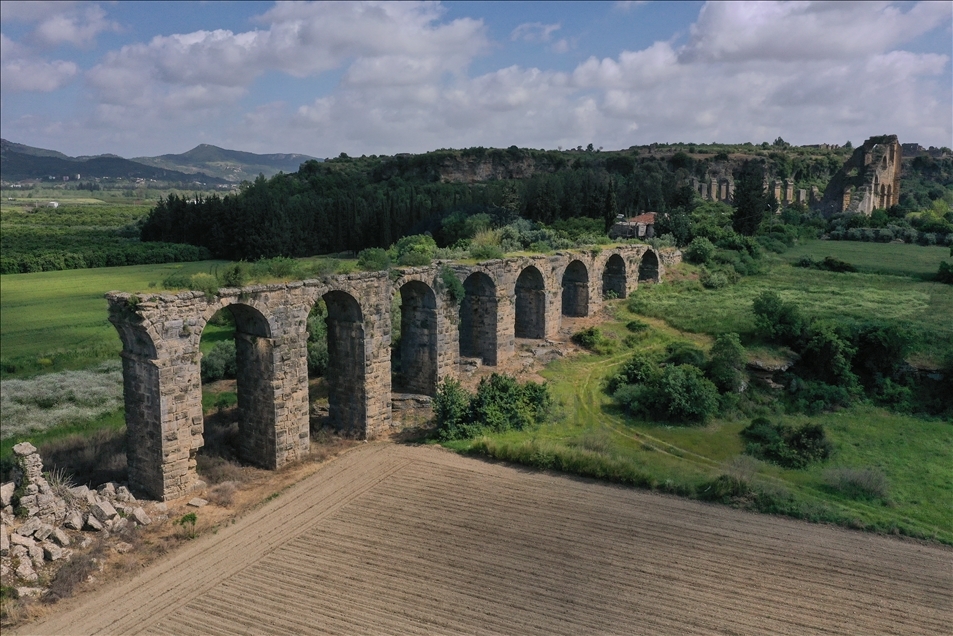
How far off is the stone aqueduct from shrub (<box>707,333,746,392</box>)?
702 cm

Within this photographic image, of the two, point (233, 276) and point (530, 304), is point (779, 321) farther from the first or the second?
point (233, 276)

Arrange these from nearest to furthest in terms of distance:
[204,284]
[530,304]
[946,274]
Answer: [204,284] < [530,304] < [946,274]

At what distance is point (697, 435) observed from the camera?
19234 mm

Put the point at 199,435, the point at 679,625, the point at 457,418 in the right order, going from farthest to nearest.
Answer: the point at 457,418 < the point at 199,435 < the point at 679,625

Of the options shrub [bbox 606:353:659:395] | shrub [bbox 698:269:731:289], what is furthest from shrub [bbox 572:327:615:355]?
shrub [bbox 698:269:731:289]

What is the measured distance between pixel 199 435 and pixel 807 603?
12.0 metres

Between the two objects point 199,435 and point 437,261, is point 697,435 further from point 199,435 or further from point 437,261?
point 199,435

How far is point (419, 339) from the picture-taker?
21453 mm

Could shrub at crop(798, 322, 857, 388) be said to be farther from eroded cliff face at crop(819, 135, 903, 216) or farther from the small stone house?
eroded cliff face at crop(819, 135, 903, 216)

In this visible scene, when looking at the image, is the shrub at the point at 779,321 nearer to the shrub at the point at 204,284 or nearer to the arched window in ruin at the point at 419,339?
the arched window in ruin at the point at 419,339

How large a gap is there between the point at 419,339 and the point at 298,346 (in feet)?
18.2

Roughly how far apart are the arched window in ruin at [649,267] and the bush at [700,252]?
14.8 feet

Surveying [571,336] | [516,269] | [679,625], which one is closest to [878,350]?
[571,336]

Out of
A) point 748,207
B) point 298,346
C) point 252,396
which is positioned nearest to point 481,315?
point 298,346
